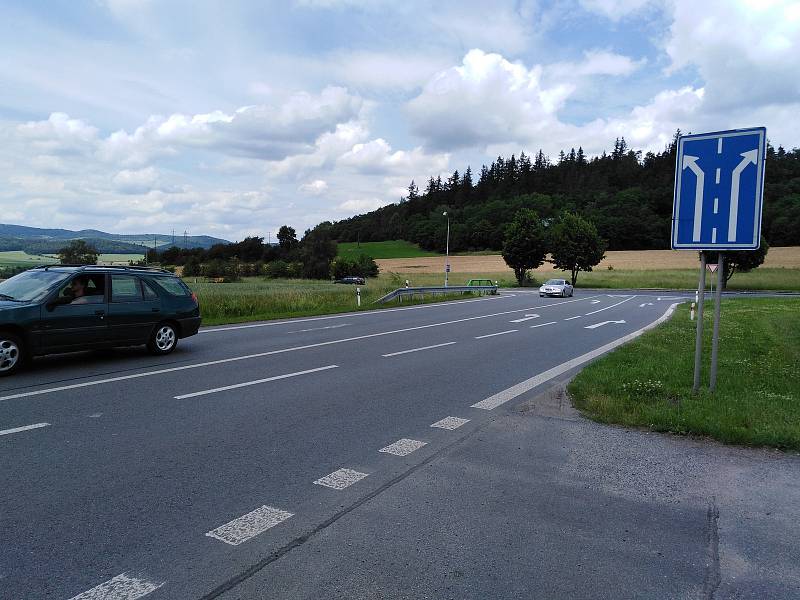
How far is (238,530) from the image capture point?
360cm

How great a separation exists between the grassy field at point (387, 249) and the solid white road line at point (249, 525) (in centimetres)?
10323

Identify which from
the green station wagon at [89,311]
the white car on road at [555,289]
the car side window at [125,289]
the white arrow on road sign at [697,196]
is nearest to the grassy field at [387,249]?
the white car on road at [555,289]

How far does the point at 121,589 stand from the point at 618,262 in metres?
87.9

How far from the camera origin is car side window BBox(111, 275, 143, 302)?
32.5ft

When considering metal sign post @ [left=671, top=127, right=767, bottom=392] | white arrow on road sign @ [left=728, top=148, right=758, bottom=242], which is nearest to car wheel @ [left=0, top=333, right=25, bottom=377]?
metal sign post @ [left=671, top=127, right=767, bottom=392]

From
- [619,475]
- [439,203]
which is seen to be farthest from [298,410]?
[439,203]

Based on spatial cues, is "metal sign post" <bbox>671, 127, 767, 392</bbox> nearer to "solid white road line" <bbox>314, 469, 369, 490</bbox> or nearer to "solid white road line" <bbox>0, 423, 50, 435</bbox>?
"solid white road line" <bbox>314, 469, 369, 490</bbox>

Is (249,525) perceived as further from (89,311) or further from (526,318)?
(526,318)

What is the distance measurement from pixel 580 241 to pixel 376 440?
61067mm

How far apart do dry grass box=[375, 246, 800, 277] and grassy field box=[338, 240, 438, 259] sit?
7046mm

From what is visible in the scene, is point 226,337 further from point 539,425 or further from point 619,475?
point 619,475

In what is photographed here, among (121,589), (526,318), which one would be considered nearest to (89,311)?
(121,589)

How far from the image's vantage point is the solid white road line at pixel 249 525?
11.5ft

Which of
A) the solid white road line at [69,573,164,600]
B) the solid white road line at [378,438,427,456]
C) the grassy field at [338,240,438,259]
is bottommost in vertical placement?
the solid white road line at [378,438,427,456]
